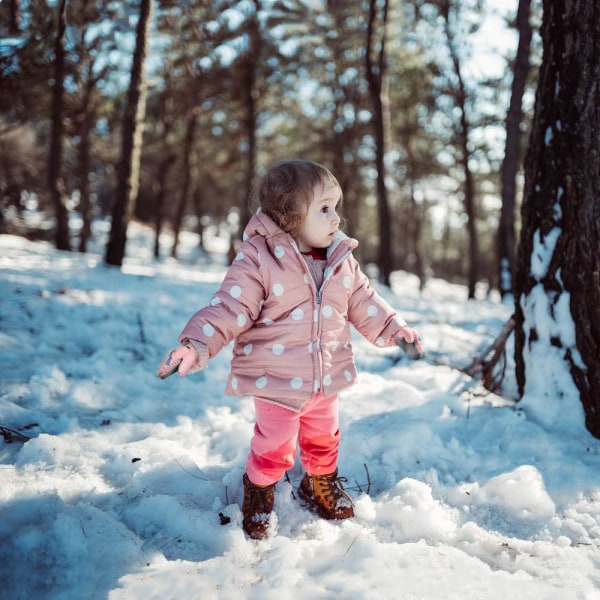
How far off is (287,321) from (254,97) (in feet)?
37.4

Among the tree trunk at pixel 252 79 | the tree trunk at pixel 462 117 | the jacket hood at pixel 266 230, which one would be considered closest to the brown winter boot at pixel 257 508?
the jacket hood at pixel 266 230

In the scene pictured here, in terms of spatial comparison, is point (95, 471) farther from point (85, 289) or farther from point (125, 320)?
point (85, 289)

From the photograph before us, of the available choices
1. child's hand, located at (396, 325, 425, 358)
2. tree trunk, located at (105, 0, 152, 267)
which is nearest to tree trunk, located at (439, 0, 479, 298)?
tree trunk, located at (105, 0, 152, 267)

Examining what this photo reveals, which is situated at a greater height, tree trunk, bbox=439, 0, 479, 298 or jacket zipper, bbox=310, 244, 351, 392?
tree trunk, bbox=439, 0, 479, 298

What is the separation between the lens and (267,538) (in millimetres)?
1930

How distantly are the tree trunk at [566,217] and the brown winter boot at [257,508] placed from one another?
1818 millimetres

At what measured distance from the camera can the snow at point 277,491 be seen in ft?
5.42

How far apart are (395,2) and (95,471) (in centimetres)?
1256

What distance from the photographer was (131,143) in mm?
7602

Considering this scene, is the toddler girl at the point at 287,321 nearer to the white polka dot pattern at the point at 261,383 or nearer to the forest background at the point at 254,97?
the white polka dot pattern at the point at 261,383

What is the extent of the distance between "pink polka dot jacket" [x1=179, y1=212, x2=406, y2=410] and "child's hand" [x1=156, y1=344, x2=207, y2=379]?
0.19 metres

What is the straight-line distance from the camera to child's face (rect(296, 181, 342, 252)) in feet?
6.67

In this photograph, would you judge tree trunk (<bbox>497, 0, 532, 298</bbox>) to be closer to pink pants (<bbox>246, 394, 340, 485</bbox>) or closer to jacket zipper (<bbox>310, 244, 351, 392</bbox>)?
jacket zipper (<bbox>310, 244, 351, 392</bbox>)

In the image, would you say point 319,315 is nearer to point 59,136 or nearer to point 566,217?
point 566,217
